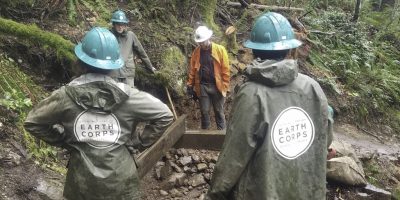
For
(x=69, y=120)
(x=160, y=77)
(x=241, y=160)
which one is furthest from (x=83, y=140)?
(x=160, y=77)

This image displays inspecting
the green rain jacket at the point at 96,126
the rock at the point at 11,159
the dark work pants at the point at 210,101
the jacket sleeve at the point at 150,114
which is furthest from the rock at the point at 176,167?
the green rain jacket at the point at 96,126

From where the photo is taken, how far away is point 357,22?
51.3 feet

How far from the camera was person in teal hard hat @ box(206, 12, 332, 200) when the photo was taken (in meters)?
3.01

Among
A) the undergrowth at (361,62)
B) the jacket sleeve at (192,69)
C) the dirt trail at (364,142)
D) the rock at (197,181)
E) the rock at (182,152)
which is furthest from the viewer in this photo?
the undergrowth at (361,62)

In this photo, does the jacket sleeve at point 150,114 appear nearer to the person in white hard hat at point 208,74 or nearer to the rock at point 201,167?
the rock at point 201,167

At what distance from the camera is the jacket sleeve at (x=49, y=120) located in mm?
3326

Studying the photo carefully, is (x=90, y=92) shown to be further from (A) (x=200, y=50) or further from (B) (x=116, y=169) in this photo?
(A) (x=200, y=50)

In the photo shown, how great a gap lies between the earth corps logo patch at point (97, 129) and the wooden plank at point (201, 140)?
393 centimetres

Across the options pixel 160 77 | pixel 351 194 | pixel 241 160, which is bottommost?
pixel 351 194

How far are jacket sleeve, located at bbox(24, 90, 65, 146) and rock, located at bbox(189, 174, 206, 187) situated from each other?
3262 millimetres

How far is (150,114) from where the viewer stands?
136 inches

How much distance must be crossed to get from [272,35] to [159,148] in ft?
11.9

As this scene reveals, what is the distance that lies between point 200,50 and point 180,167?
2.04 m

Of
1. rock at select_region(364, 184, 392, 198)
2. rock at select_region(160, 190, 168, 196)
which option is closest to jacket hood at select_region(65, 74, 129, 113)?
rock at select_region(160, 190, 168, 196)
